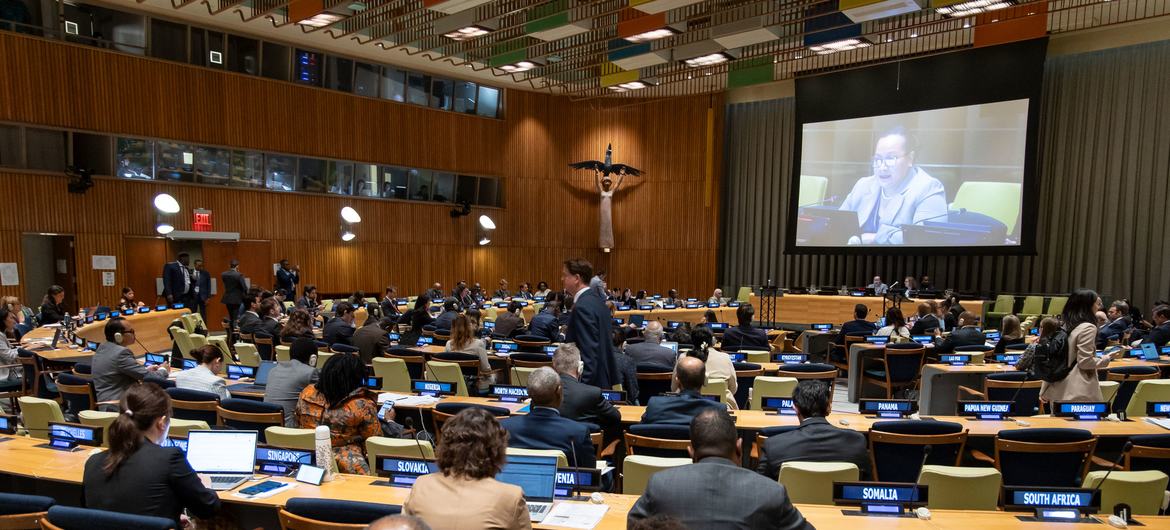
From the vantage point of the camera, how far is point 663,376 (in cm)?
672

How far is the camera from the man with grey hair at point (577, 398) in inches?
180

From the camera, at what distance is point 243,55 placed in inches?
636

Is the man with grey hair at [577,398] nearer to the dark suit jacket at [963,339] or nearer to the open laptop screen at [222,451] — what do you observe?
the open laptop screen at [222,451]

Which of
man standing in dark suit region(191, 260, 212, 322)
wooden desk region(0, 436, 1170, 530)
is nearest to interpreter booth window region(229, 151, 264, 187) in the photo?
man standing in dark suit region(191, 260, 212, 322)

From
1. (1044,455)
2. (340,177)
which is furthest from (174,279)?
(1044,455)

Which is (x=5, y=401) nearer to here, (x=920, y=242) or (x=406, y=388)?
(x=406, y=388)

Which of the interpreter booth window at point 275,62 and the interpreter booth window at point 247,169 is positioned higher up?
the interpreter booth window at point 275,62

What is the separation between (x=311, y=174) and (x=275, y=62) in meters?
2.71

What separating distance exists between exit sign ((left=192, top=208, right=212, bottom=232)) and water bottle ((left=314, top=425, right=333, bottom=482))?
1376 cm

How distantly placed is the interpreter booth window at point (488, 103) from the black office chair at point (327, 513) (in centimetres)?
1858

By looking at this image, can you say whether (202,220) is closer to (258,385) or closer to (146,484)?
(258,385)

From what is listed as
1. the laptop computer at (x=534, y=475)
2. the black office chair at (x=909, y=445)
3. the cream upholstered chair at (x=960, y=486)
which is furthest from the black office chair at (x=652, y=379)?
the laptop computer at (x=534, y=475)

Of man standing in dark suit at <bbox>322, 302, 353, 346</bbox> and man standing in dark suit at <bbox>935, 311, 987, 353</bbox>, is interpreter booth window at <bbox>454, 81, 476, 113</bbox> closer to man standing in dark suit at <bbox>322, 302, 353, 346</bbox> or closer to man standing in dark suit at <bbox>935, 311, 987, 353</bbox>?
man standing in dark suit at <bbox>322, 302, 353, 346</bbox>

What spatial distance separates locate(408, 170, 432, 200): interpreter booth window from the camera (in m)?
19.2
